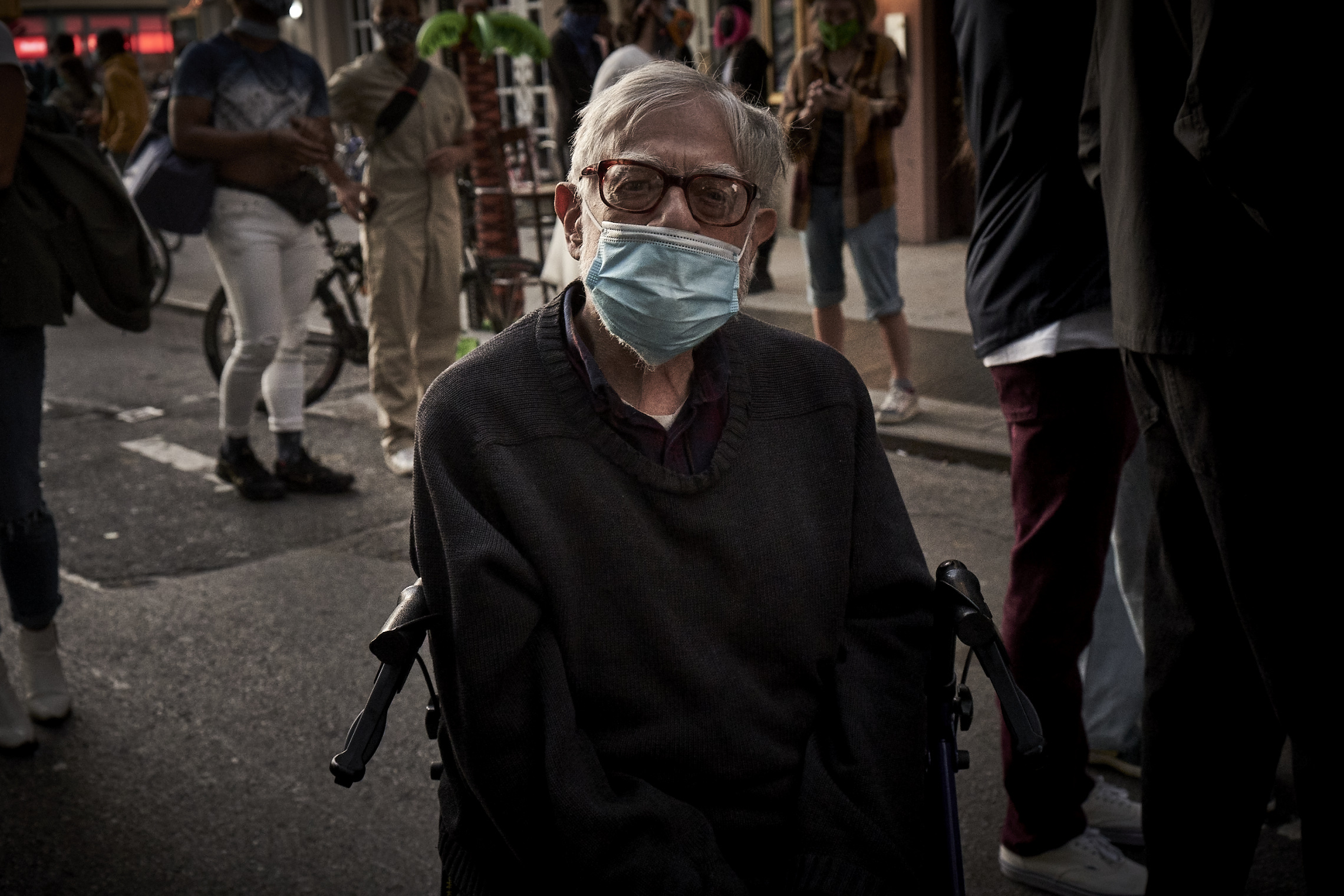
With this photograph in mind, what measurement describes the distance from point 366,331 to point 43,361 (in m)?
4.02

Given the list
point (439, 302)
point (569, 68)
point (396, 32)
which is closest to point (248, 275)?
point (439, 302)

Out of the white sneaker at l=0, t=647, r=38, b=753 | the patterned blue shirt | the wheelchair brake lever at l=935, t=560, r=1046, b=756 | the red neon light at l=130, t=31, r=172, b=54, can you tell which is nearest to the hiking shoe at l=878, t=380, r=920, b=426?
the patterned blue shirt

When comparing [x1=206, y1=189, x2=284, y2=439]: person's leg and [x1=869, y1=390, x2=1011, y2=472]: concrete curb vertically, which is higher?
[x1=206, y1=189, x2=284, y2=439]: person's leg

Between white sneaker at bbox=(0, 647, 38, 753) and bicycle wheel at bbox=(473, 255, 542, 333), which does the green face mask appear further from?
white sneaker at bbox=(0, 647, 38, 753)

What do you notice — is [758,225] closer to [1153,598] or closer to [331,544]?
[1153,598]

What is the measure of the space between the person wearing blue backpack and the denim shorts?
2.30m

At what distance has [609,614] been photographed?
6.43ft

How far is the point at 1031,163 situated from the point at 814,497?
3.21 ft

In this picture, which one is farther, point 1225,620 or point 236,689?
point 236,689

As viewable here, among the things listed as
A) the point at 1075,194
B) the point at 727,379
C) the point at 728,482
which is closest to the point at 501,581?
the point at 728,482

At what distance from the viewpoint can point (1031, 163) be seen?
Result: 8.68 ft

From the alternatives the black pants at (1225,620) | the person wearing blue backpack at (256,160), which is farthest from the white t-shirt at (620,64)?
the black pants at (1225,620)

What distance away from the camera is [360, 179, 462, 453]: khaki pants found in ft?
20.0

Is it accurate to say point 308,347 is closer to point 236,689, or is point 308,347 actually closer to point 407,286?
point 407,286
